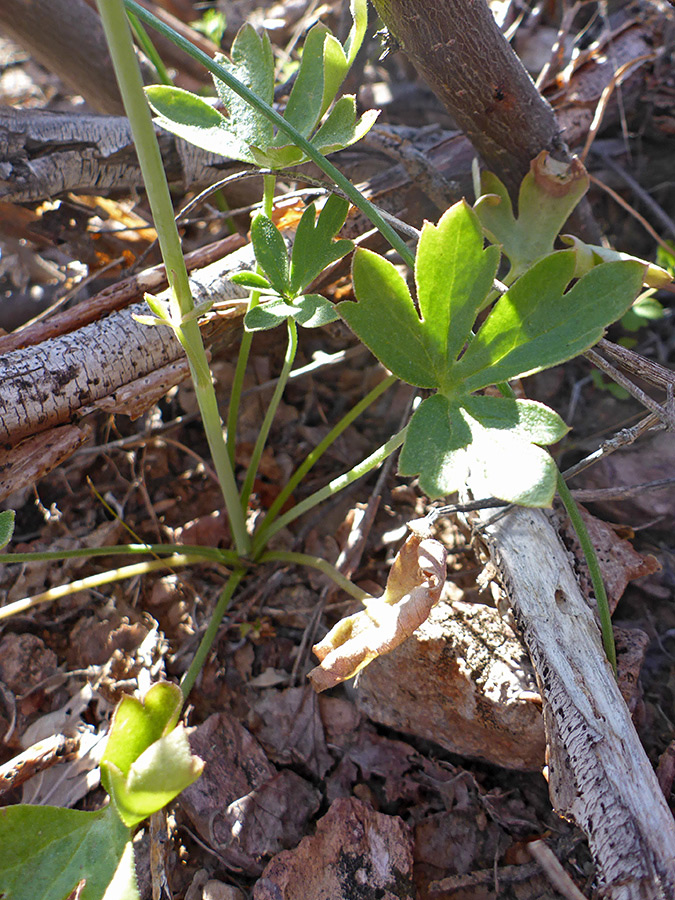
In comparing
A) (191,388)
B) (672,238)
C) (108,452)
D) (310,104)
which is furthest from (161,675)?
(672,238)

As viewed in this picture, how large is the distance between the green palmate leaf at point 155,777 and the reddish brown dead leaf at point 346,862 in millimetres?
361

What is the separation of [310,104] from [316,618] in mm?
1021

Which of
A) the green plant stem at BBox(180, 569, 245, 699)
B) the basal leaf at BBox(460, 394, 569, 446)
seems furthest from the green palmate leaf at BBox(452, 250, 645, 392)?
the green plant stem at BBox(180, 569, 245, 699)

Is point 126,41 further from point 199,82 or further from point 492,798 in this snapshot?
point 199,82

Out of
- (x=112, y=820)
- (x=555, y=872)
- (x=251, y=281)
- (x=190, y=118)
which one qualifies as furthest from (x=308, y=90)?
(x=555, y=872)

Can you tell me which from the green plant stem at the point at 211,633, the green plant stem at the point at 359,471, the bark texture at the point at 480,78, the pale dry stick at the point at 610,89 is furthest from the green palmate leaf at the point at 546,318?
the pale dry stick at the point at 610,89

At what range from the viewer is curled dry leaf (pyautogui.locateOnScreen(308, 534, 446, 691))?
887mm

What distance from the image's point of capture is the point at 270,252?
100 cm

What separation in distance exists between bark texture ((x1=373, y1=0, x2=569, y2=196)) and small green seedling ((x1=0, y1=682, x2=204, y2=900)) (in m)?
1.27

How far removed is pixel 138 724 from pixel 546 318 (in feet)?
2.75

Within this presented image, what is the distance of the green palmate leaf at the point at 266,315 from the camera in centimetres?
95

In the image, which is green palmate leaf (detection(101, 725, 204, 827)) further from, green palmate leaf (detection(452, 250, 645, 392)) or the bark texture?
the bark texture

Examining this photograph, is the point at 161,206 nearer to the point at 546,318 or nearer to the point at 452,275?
the point at 452,275

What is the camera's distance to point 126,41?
27.8 inches
